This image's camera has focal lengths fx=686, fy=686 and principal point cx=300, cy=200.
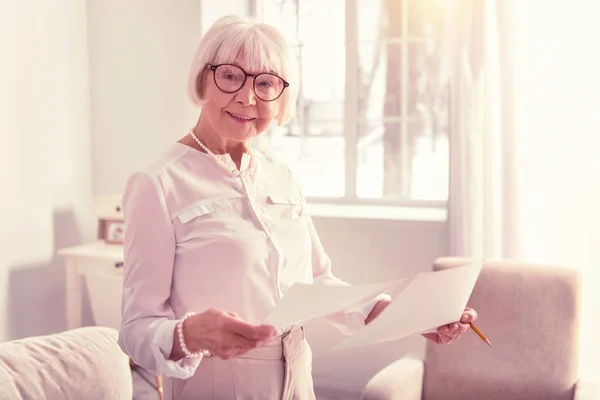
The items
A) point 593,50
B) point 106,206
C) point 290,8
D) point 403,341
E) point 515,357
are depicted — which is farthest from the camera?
point 290,8

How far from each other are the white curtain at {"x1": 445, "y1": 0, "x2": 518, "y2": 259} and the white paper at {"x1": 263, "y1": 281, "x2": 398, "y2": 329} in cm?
203

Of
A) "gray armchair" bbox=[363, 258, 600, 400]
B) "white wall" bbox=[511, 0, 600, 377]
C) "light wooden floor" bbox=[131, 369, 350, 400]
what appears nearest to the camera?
"gray armchair" bbox=[363, 258, 600, 400]

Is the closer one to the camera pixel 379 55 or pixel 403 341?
pixel 403 341

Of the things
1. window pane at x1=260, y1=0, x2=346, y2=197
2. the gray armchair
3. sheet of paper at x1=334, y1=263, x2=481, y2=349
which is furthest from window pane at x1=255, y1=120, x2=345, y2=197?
sheet of paper at x1=334, y1=263, x2=481, y2=349

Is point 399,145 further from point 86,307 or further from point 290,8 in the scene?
point 86,307

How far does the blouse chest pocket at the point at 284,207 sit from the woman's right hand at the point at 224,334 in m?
0.32

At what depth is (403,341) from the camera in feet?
10.5

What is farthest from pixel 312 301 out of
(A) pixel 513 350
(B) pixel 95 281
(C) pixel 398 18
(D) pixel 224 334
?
(C) pixel 398 18

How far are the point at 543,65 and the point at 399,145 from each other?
897 millimetres

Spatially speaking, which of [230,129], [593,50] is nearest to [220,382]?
[230,129]

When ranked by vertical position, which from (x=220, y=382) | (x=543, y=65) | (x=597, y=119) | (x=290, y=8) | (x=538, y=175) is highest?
(x=290, y=8)

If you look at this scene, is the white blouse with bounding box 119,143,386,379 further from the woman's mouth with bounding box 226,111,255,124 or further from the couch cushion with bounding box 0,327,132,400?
the couch cushion with bounding box 0,327,132,400

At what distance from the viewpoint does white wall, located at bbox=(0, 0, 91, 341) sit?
10.7ft

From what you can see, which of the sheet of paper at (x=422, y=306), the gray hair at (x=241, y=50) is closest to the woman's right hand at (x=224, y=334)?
the sheet of paper at (x=422, y=306)
